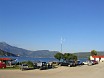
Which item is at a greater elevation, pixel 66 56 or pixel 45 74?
pixel 66 56

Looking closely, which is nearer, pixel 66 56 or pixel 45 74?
pixel 45 74

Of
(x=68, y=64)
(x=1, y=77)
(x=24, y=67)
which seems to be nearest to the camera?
(x=1, y=77)

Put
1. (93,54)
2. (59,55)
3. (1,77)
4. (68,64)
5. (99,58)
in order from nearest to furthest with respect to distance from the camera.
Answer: (1,77), (68,64), (59,55), (99,58), (93,54)

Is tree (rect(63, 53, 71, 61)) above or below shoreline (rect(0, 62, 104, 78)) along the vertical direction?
above

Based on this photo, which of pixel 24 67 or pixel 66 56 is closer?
Result: pixel 24 67

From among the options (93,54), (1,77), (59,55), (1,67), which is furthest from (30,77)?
(93,54)

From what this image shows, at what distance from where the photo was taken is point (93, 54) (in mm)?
138125

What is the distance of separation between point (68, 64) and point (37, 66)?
13.8 metres

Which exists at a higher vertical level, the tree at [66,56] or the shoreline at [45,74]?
the tree at [66,56]

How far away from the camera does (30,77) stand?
1160 inches

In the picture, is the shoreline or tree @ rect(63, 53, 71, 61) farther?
tree @ rect(63, 53, 71, 61)

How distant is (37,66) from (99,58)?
270 ft

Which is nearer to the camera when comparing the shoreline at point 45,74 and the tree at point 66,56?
the shoreline at point 45,74

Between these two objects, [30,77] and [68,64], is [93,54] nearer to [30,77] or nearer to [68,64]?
[68,64]
